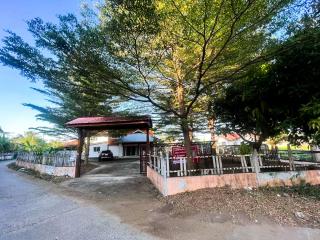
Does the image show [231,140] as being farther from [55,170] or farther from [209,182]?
[209,182]

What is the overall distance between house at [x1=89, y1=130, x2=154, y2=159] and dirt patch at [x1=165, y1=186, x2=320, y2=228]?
2342 centimetres

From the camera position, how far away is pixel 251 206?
6148 millimetres

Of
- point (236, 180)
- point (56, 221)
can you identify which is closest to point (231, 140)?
point (236, 180)

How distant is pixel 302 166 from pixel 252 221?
185 inches

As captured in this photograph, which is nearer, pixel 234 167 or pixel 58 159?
pixel 234 167

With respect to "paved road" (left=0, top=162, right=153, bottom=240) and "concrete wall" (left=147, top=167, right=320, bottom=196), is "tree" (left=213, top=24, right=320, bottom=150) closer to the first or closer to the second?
"concrete wall" (left=147, top=167, right=320, bottom=196)

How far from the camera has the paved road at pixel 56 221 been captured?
4.98 metres

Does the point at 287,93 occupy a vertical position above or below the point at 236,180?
above

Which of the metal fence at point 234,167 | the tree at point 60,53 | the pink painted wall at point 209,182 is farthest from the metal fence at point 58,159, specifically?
the pink painted wall at point 209,182

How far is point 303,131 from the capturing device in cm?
800

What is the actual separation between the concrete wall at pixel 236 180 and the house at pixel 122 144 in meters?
22.6

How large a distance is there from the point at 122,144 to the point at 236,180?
81.3ft

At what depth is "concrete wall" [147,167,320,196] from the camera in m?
7.63

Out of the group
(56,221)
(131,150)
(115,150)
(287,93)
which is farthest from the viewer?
(131,150)
